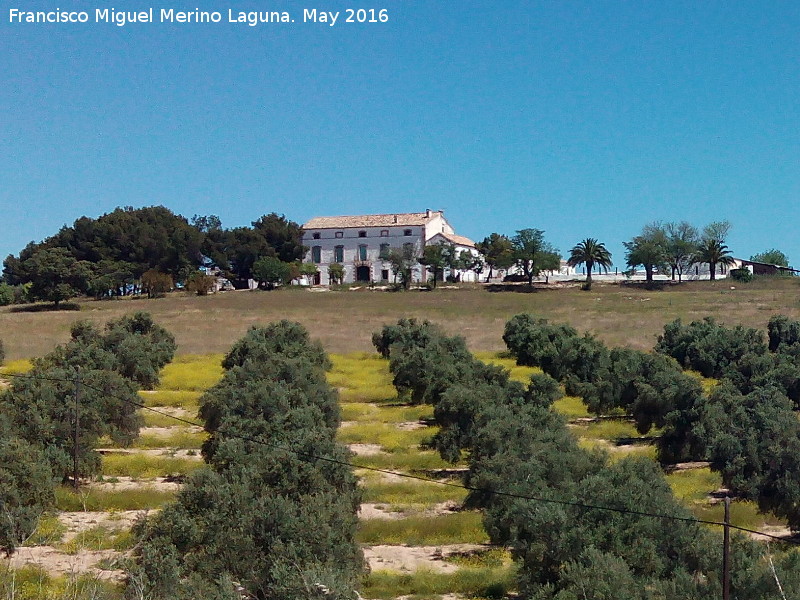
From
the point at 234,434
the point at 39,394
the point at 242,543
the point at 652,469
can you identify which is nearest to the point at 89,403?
the point at 39,394

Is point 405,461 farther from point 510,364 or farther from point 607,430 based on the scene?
point 510,364

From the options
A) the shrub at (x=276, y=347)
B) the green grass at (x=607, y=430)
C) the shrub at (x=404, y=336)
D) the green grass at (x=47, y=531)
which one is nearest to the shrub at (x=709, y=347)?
the green grass at (x=607, y=430)

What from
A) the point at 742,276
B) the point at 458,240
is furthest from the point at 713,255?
the point at 458,240

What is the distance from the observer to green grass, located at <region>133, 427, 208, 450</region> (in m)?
25.3

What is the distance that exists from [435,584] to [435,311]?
5772 cm

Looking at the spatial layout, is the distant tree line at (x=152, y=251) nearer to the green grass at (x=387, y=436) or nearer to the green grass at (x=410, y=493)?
the green grass at (x=387, y=436)

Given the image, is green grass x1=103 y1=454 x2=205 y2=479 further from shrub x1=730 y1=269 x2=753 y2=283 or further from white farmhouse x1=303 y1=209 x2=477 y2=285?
white farmhouse x1=303 y1=209 x2=477 y2=285

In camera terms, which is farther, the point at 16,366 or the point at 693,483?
the point at 16,366

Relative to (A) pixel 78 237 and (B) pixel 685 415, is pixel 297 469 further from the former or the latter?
(A) pixel 78 237

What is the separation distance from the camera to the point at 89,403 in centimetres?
2245

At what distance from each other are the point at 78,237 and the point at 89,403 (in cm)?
9359

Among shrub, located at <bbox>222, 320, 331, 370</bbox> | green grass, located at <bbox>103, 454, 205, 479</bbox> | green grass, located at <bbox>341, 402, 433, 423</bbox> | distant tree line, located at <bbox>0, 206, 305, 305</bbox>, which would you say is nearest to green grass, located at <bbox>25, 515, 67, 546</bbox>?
green grass, located at <bbox>103, 454, 205, 479</bbox>

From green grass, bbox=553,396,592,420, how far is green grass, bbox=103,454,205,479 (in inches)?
517

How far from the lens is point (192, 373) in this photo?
4022 centimetres
